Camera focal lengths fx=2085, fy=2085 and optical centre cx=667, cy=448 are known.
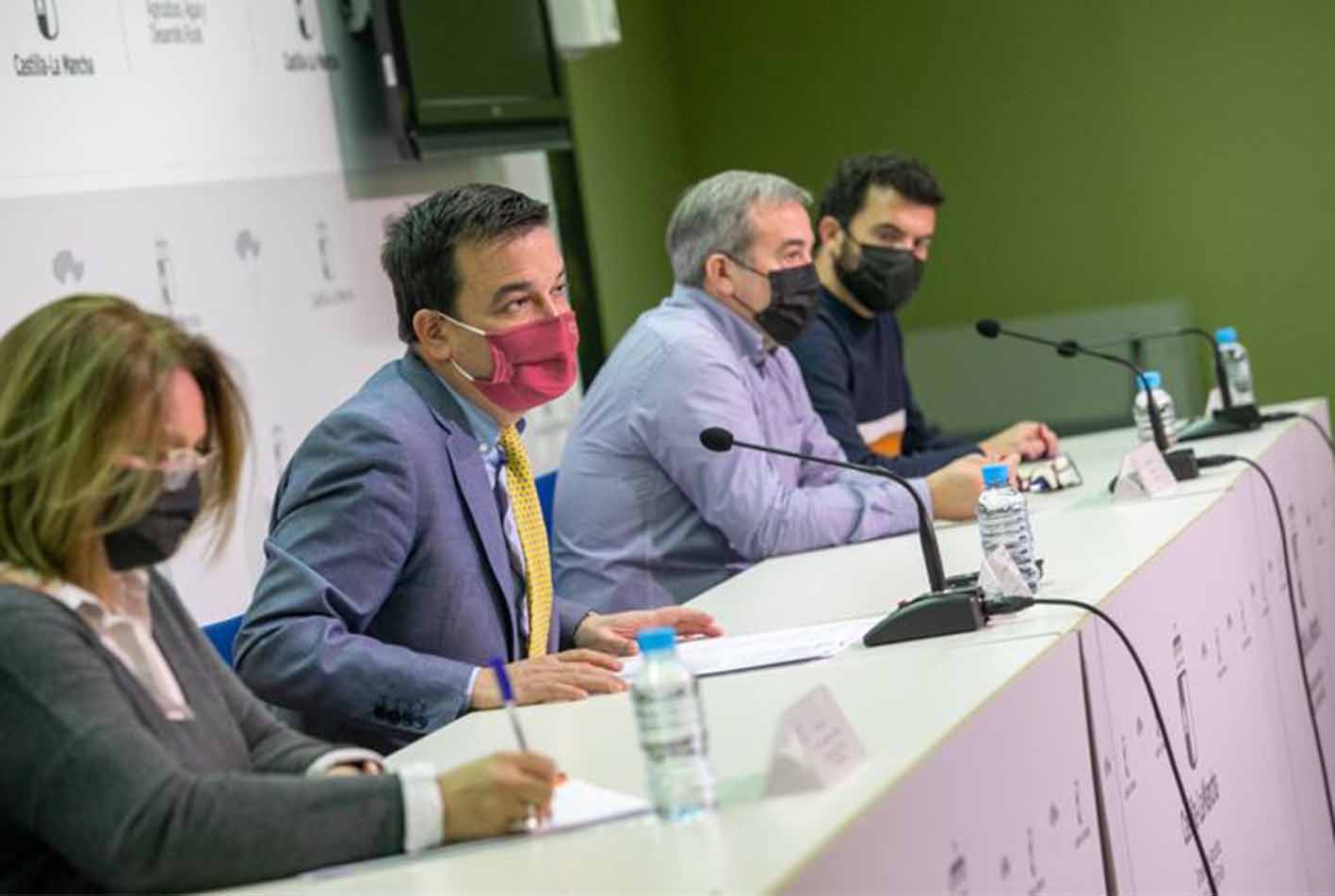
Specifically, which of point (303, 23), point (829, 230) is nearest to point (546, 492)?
point (829, 230)

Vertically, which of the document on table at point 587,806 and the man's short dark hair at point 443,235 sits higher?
the man's short dark hair at point 443,235

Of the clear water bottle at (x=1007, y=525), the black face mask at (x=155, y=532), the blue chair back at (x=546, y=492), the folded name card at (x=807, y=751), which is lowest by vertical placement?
the blue chair back at (x=546, y=492)

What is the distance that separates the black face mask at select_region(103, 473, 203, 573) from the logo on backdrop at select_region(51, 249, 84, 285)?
6.64 feet

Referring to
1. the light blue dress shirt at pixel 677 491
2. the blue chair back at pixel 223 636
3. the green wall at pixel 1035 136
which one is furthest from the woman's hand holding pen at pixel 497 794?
the green wall at pixel 1035 136

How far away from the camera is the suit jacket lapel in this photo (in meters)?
2.83

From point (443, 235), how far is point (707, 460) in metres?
0.94

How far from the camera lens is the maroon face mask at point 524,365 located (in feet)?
9.56

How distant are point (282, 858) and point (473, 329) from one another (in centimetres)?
130

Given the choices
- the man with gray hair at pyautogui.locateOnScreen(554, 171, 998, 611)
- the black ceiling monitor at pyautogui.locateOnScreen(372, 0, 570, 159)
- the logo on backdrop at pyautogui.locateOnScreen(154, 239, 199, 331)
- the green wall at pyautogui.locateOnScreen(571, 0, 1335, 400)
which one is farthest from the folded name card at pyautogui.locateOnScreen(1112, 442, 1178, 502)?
the green wall at pyautogui.locateOnScreen(571, 0, 1335, 400)

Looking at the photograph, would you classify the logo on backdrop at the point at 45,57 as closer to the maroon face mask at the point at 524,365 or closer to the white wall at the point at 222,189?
the white wall at the point at 222,189

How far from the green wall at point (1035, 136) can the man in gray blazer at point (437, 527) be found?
3.22 m

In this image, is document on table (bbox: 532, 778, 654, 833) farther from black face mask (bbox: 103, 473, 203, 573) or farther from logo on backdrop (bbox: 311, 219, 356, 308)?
logo on backdrop (bbox: 311, 219, 356, 308)

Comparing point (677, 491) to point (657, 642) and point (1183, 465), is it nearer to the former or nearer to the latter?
point (1183, 465)

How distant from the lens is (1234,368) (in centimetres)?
501
